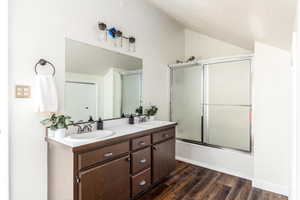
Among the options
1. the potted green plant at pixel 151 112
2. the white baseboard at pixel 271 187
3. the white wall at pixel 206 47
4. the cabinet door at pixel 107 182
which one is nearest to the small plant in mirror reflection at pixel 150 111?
the potted green plant at pixel 151 112

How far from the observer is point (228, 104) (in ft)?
9.57

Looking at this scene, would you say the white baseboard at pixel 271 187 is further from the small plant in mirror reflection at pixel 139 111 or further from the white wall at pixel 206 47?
the white wall at pixel 206 47

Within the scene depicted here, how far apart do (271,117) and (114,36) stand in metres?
2.34

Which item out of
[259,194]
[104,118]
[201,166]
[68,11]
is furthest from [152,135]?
[68,11]

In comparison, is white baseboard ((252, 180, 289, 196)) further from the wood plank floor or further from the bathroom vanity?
the bathroom vanity

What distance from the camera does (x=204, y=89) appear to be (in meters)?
3.06

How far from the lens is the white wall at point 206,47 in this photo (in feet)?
10.2

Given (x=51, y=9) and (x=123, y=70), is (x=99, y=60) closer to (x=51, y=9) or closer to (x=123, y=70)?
(x=123, y=70)

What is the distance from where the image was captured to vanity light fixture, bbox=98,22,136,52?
2036mm

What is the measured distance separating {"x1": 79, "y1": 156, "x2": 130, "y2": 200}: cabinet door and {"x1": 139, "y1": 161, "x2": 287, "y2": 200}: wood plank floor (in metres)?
0.48

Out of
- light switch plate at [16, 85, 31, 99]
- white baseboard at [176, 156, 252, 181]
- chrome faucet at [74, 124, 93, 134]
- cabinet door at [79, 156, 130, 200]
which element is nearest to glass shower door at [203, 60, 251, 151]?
white baseboard at [176, 156, 252, 181]

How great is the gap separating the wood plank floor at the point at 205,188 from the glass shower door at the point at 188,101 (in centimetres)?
72
